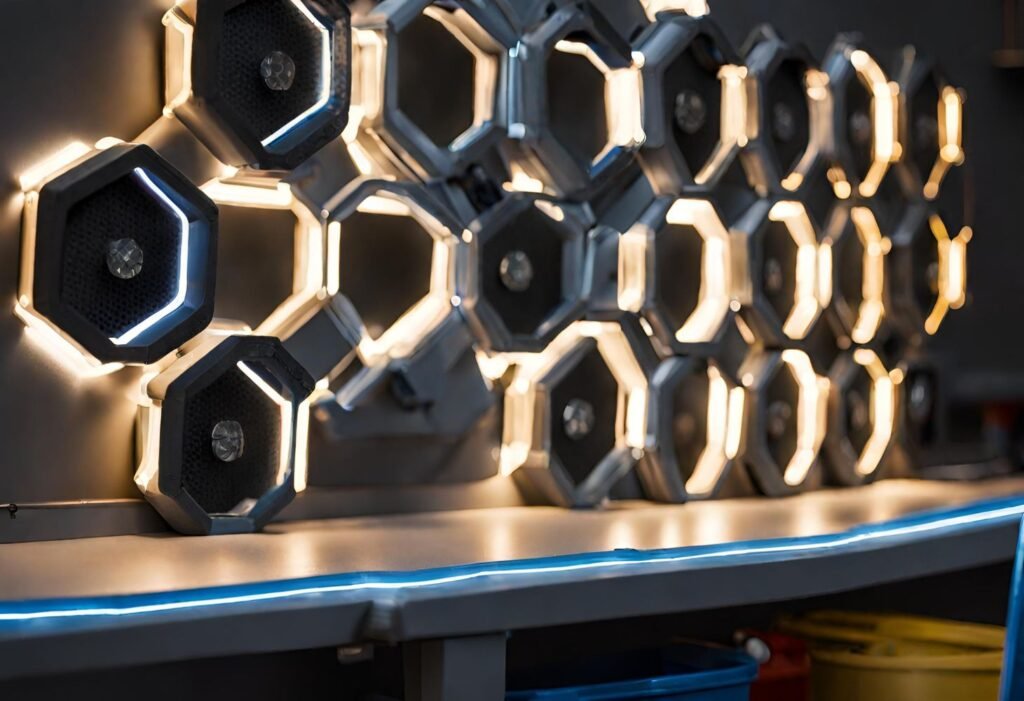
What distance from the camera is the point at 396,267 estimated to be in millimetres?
1898

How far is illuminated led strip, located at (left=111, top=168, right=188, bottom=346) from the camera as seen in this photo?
1576mm

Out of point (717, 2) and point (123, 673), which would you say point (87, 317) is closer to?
point (123, 673)

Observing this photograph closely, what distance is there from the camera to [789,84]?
238cm

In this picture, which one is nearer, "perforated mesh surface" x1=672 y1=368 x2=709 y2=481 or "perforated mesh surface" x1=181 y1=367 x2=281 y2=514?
"perforated mesh surface" x1=181 y1=367 x2=281 y2=514

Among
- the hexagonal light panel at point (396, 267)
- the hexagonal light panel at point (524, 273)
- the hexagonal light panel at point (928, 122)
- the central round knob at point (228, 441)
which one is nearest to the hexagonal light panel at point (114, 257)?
the central round knob at point (228, 441)

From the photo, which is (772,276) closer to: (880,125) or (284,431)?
(880,125)

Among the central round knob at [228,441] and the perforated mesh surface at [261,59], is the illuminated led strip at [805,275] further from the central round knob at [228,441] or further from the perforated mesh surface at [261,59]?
the central round knob at [228,441]

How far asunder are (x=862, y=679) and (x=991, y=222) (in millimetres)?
1364

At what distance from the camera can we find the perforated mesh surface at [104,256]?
60.6 inches

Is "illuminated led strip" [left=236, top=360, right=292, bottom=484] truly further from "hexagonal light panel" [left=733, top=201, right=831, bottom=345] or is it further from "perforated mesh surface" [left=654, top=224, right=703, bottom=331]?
"hexagonal light panel" [left=733, top=201, right=831, bottom=345]

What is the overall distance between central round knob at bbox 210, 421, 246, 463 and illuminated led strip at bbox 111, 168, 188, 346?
144 millimetres

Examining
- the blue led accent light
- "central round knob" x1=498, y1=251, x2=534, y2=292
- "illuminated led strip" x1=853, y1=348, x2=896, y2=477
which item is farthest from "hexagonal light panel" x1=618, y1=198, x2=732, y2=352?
the blue led accent light

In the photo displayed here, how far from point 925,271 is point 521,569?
1.50 meters

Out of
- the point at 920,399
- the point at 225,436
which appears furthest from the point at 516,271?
the point at 920,399
